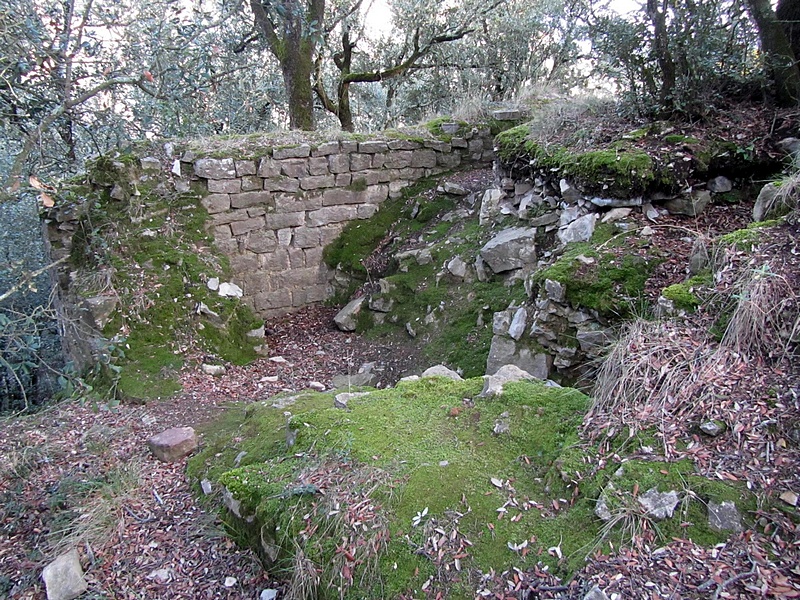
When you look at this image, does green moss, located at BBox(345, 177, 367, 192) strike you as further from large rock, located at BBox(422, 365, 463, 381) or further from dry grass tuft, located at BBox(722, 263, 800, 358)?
dry grass tuft, located at BBox(722, 263, 800, 358)

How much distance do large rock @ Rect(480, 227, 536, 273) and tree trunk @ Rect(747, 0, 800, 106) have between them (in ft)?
7.69

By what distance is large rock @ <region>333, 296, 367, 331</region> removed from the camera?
20.2 ft

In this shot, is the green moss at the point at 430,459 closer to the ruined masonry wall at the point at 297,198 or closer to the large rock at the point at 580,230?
the large rock at the point at 580,230

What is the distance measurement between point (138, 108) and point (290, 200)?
3183 mm

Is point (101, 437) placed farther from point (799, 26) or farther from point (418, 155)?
point (799, 26)

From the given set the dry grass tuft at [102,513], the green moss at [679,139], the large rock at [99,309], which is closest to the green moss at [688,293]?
the green moss at [679,139]

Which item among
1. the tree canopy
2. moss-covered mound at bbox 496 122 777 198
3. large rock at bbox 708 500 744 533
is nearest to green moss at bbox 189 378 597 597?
large rock at bbox 708 500 744 533

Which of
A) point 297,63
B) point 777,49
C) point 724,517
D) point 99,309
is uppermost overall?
point 297,63

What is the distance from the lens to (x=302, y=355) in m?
5.84

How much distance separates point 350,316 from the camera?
6.19 m

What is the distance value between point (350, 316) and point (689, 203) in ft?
11.8

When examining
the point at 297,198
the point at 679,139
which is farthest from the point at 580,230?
the point at 297,198

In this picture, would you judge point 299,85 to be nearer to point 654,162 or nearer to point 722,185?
point 654,162

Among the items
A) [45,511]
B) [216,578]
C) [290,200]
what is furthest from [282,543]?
[290,200]
